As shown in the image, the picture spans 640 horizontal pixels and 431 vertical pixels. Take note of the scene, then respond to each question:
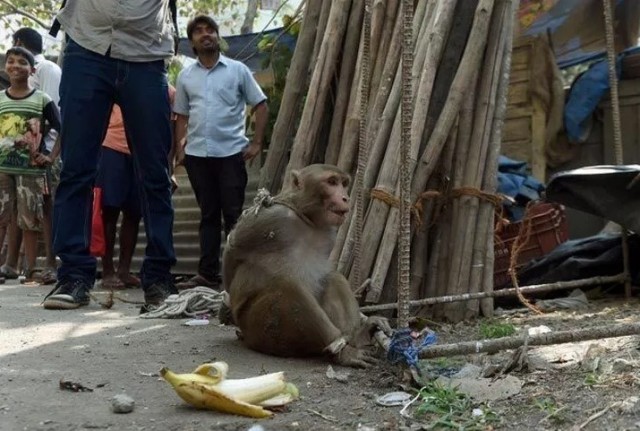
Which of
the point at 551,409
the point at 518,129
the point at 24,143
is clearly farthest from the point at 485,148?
the point at 24,143

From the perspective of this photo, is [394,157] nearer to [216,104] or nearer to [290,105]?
[290,105]

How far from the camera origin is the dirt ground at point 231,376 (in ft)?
8.82

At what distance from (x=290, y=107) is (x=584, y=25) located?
4.12 m

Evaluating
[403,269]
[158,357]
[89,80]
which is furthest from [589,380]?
[89,80]

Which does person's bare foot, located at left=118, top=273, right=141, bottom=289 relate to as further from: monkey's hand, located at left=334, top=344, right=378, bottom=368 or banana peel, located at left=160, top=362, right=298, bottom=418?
banana peel, located at left=160, top=362, right=298, bottom=418

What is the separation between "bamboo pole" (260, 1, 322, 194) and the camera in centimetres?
618

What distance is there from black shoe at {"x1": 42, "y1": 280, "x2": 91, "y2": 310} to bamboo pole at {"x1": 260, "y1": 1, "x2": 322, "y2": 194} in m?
1.61

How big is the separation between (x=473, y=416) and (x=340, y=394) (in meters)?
0.58

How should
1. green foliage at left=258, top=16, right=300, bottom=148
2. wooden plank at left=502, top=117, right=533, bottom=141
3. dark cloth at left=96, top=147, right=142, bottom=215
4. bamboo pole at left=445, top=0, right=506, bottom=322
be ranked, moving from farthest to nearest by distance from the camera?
wooden plank at left=502, top=117, right=533, bottom=141 < green foliage at left=258, top=16, right=300, bottom=148 < dark cloth at left=96, top=147, right=142, bottom=215 < bamboo pole at left=445, top=0, right=506, bottom=322

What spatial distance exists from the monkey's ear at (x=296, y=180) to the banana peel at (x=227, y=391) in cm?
133

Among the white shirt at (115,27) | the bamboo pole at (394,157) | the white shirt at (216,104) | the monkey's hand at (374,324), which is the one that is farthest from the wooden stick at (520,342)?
the white shirt at (216,104)

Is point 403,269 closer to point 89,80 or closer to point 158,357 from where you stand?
point 158,357

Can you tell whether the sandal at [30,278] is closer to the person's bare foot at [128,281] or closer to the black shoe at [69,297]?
the person's bare foot at [128,281]

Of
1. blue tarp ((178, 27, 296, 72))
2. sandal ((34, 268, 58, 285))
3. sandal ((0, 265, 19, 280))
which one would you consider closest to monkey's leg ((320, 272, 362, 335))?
sandal ((34, 268, 58, 285))
